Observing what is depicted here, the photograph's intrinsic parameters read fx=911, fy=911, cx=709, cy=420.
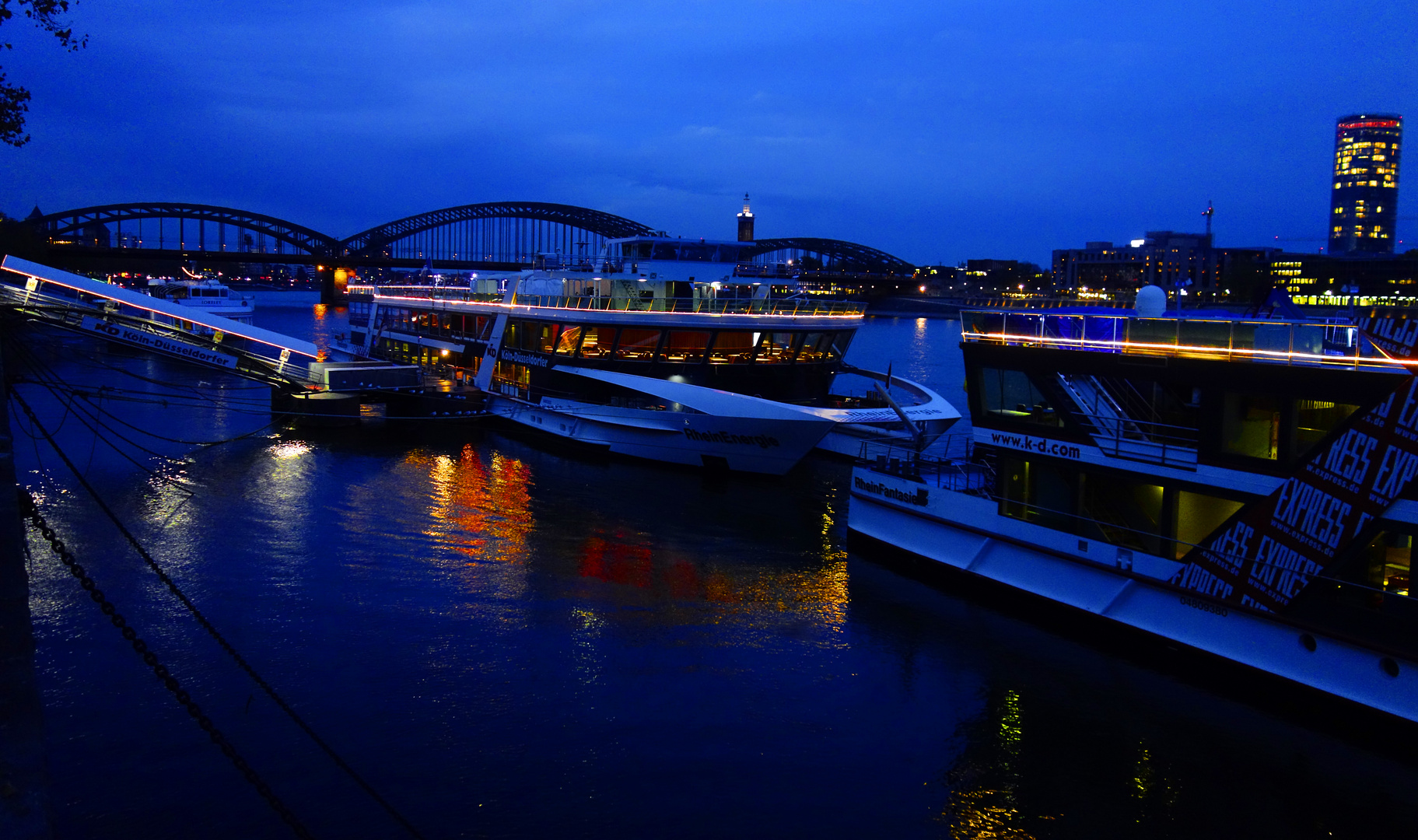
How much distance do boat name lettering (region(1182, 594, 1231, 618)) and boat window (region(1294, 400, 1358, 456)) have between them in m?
2.40

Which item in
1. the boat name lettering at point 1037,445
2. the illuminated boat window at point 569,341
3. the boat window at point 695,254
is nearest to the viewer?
the boat name lettering at point 1037,445

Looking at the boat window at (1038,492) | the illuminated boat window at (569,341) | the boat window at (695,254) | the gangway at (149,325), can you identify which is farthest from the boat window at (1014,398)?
the gangway at (149,325)

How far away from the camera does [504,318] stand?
3522cm

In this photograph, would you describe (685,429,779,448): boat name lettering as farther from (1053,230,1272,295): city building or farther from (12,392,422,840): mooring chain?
(1053,230,1272,295): city building

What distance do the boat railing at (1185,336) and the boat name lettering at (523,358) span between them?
1871cm

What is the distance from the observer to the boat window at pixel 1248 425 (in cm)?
1319

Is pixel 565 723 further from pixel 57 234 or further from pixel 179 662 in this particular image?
pixel 57 234

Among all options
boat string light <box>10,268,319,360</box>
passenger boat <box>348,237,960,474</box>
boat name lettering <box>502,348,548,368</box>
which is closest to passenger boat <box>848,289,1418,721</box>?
passenger boat <box>348,237,960,474</box>

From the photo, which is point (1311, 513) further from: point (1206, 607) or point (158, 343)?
point (158, 343)

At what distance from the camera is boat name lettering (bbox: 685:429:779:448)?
25438mm

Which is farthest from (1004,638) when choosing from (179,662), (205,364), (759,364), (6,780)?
(205,364)

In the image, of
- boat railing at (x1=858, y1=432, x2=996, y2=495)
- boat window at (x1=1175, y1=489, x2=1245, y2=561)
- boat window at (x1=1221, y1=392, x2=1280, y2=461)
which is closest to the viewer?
boat window at (x1=1221, y1=392, x2=1280, y2=461)

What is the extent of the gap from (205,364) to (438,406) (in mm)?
8202

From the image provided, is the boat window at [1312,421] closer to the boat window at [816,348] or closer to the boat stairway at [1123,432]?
the boat stairway at [1123,432]
